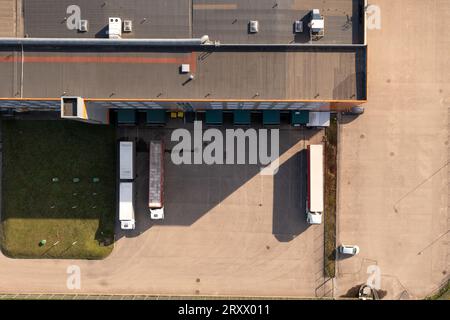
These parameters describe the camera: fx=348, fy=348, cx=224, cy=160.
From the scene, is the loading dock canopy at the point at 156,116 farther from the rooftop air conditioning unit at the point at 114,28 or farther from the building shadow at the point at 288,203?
the building shadow at the point at 288,203

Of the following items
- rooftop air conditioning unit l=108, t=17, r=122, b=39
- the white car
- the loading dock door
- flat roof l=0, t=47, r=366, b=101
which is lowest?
the white car

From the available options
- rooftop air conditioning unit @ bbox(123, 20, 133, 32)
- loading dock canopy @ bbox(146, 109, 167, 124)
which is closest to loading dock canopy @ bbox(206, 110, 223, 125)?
loading dock canopy @ bbox(146, 109, 167, 124)

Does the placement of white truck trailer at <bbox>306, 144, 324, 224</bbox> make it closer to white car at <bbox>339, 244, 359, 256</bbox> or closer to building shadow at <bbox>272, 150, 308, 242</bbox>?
building shadow at <bbox>272, 150, 308, 242</bbox>

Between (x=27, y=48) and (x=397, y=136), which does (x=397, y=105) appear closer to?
(x=397, y=136)

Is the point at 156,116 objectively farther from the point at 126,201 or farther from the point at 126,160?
the point at 126,201

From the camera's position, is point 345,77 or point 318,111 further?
point 318,111
